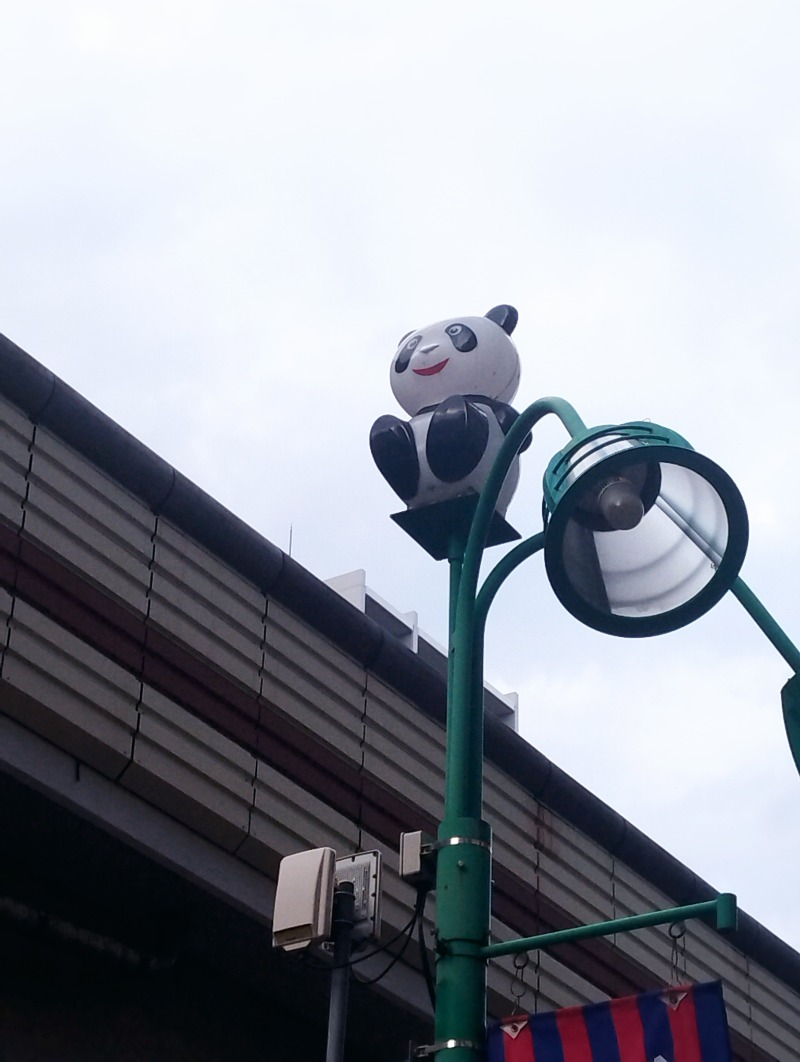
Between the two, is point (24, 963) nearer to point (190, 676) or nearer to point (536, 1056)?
point (190, 676)

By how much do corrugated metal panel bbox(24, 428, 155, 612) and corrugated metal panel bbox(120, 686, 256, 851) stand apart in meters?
0.83

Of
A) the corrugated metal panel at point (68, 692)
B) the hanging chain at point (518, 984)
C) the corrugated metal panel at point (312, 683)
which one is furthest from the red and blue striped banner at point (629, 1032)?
the corrugated metal panel at point (312, 683)

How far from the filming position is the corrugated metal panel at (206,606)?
11.1m

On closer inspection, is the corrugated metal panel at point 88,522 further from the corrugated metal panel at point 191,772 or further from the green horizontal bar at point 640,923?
the green horizontal bar at point 640,923

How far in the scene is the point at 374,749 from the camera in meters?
12.2

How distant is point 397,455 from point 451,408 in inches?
36.4

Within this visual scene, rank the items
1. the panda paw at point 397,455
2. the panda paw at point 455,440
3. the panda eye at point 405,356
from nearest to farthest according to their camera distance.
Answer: the panda paw at point 397,455 → the panda paw at point 455,440 → the panda eye at point 405,356

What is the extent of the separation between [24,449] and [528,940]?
5.83 metres

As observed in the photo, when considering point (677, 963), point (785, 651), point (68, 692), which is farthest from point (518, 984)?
point (785, 651)

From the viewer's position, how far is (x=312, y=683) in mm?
11906

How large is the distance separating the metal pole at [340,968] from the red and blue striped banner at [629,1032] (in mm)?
895

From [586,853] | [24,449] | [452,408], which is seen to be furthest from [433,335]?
[586,853]

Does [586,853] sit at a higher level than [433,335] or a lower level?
lower

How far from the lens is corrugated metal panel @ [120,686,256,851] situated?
10.4 meters
